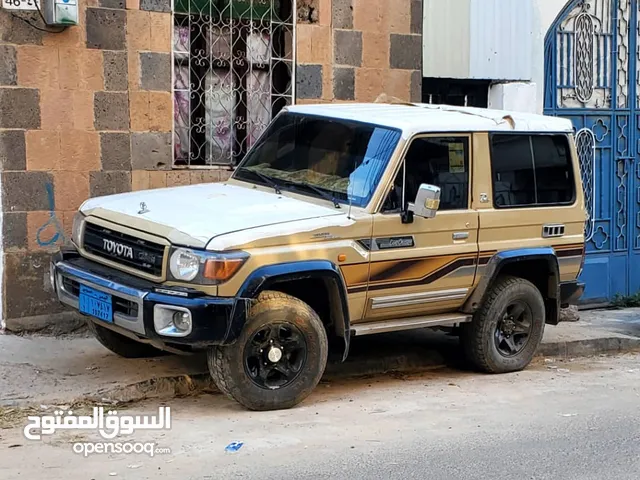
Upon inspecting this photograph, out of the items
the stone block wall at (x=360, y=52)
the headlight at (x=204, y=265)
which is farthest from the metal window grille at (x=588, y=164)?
the headlight at (x=204, y=265)

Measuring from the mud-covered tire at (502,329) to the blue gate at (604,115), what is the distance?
140 inches

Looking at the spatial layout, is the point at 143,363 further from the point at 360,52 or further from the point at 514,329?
the point at 360,52

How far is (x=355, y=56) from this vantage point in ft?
32.0

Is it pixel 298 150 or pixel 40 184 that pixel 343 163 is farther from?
pixel 40 184

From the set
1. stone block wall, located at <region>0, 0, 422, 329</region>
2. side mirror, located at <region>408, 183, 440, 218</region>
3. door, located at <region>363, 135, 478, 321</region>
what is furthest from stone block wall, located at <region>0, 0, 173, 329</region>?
side mirror, located at <region>408, 183, 440, 218</region>

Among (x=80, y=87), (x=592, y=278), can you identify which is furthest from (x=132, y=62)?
(x=592, y=278)

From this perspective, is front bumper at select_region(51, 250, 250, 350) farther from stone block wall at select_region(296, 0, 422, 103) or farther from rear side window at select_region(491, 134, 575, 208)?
stone block wall at select_region(296, 0, 422, 103)

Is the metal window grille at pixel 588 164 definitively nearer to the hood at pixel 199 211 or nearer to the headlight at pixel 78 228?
the hood at pixel 199 211

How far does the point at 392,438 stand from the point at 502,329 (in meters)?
2.23

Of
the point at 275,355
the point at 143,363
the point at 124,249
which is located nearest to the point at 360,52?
the point at 143,363

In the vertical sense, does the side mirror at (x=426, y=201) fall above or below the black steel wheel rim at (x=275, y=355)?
above

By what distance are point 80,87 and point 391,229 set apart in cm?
323

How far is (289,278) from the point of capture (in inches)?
250

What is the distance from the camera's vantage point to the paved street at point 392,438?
535 centimetres
